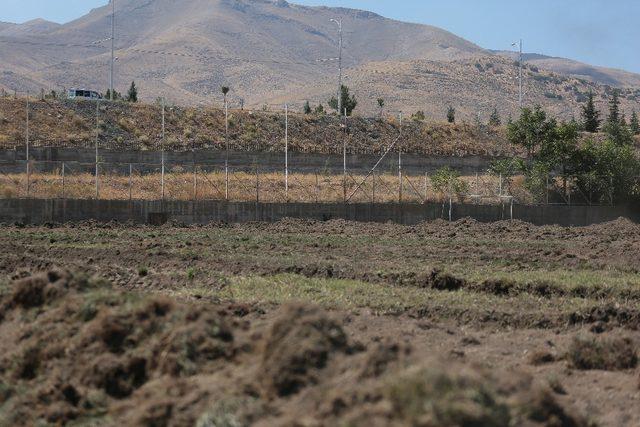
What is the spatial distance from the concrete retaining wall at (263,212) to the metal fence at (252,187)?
3.63 feet

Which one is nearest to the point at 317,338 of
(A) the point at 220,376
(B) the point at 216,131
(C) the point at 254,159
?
(A) the point at 220,376

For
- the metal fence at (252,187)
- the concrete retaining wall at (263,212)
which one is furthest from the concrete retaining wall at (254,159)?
the concrete retaining wall at (263,212)

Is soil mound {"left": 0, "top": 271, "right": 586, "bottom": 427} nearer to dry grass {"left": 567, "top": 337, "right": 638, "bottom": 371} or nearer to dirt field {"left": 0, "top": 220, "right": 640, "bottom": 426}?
dirt field {"left": 0, "top": 220, "right": 640, "bottom": 426}

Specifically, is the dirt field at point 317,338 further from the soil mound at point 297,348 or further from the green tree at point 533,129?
the green tree at point 533,129

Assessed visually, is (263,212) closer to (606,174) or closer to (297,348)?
(606,174)

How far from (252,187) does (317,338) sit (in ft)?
151

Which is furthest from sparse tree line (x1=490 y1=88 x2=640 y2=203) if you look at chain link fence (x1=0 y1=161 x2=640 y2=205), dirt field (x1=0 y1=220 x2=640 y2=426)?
dirt field (x1=0 y1=220 x2=640 y2=426)

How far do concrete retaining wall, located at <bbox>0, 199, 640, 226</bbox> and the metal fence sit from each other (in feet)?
3.63

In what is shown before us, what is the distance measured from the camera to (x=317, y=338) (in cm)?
924

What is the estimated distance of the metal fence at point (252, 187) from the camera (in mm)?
48625

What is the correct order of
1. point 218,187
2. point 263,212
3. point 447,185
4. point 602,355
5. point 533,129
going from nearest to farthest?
1. point 602,355
2. point 263,212
3. point 218,187
4. point 447,185
5. point 533,129

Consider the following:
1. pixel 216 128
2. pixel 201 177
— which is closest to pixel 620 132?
pixel 216 128

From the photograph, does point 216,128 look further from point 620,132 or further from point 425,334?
point 425,334

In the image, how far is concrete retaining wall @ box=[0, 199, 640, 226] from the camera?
43.9 metres
